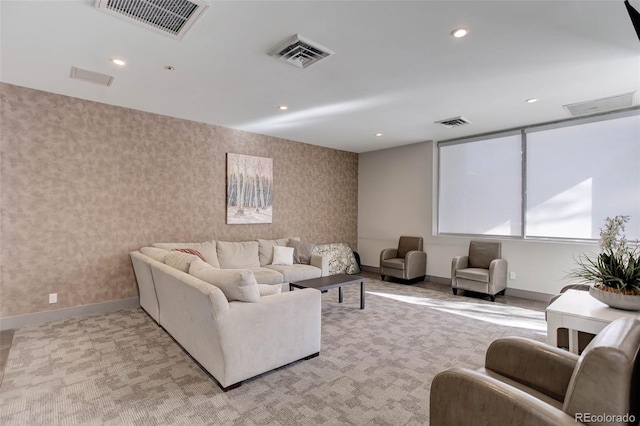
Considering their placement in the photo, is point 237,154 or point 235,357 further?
point 237,154

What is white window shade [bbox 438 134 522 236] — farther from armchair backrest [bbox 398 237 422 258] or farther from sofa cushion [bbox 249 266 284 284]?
sofa cushion [bbox 249 266 284 284]

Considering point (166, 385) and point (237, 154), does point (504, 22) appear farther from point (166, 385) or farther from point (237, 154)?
point (237, 154)

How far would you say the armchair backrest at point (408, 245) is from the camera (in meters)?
6.23

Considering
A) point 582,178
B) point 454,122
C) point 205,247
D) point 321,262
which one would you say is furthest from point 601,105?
point 205,247

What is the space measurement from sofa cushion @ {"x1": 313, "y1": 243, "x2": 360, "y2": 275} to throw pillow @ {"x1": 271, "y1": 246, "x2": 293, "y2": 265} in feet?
3.36

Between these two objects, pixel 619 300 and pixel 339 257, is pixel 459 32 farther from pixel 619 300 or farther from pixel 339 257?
pixel 339 257

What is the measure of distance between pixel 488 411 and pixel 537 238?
4.76 meters

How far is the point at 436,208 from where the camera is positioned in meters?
6.23

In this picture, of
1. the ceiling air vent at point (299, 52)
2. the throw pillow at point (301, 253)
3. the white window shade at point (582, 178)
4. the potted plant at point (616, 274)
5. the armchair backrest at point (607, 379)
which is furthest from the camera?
the throw pillow at point (301, 253)

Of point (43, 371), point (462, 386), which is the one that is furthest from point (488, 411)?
point (43, 371)

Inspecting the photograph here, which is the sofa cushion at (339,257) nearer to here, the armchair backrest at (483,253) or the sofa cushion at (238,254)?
the sofa cushion at (238,254)

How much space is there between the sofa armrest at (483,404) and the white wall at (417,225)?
4380 mm

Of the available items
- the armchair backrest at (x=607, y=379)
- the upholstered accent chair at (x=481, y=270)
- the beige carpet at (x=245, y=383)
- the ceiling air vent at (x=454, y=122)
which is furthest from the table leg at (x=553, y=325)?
the ceiling air vent at (x=454, y=122)

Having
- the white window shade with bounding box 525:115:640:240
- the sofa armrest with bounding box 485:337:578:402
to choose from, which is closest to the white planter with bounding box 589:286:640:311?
the sofa armrest with bounding box 485:337:578:402
